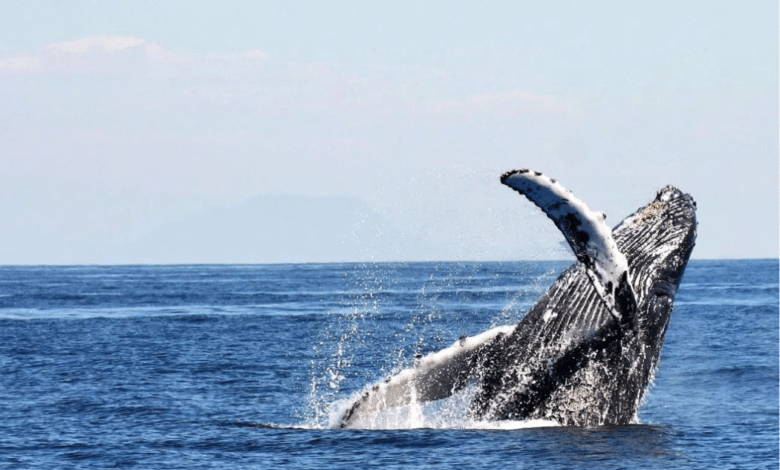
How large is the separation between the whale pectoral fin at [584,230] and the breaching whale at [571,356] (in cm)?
72

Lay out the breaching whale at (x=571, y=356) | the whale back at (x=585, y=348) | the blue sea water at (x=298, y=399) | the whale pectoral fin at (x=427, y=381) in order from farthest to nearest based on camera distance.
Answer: the blue sea water at (x=298, y=399), the whale back at (x=585, y=348), the breaching whale at (x=571, y=356), the whale pectoral fin at (x=427, y=381)

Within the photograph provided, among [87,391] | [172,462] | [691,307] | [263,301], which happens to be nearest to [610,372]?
[172,462]

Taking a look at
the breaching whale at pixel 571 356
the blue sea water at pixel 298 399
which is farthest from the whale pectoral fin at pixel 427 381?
the blue sea water at pixel 298 399

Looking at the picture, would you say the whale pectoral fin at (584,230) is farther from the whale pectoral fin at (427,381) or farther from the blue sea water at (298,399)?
the blue sea water at (298,399)

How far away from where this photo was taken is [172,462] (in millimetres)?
12055

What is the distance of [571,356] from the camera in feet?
37.8

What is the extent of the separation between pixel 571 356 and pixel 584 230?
2.04 meters

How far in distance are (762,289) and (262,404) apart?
49.7m

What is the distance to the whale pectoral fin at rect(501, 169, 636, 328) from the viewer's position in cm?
952

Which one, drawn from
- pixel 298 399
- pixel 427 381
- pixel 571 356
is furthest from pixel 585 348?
pixel 298 399

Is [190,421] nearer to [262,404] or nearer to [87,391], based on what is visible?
[262,404]

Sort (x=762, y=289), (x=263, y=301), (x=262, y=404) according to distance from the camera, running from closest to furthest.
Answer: (x=262, y=404) → (x=263, y=301) → (x=762, y=289)

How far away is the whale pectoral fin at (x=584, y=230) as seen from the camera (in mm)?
9523

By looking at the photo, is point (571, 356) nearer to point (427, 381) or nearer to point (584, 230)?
point (427, 381)
